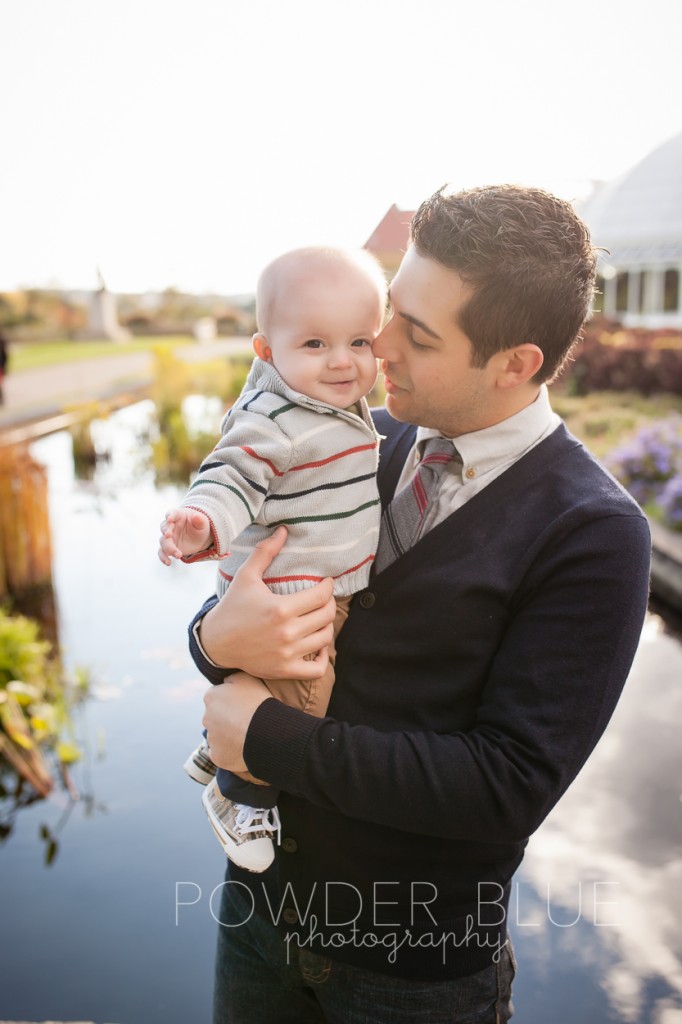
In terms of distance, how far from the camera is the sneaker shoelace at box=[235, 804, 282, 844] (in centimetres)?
152

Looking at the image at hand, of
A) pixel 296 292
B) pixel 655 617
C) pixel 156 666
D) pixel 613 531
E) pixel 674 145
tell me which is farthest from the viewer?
pixel 674 145

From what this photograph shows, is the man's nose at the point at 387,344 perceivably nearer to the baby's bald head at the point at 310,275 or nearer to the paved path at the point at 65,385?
the baby's bald head at the point at 310,275

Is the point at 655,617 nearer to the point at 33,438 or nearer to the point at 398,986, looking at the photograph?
the point at 398,986

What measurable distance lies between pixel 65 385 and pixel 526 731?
18.4m

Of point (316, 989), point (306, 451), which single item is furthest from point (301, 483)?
point (316, 989)

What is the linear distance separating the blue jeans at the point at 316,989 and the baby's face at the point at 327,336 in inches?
36.6

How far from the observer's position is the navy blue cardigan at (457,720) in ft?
4.07

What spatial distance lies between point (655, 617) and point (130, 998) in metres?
4.07

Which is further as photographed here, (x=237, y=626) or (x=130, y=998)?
(x=130, y=998)

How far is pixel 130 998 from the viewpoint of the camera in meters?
2.93

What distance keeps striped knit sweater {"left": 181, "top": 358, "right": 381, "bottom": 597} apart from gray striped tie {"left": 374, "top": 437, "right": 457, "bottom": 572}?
0.09 ft

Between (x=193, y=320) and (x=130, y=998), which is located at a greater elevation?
(x=130, y=998)

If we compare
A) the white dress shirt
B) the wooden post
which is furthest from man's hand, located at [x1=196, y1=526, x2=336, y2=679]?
the wooden post

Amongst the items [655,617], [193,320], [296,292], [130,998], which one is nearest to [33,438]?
[655,617]
